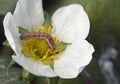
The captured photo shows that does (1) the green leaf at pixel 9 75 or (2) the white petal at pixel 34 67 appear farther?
(1) the green leaf at pixel 9 75

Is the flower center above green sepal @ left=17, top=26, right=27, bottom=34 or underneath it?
underneath

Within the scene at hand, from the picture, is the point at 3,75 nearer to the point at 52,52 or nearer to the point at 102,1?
the point at 52,52

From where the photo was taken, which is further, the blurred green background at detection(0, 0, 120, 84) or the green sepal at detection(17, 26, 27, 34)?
the blurred green background at detection(0, 0, 120, 84)

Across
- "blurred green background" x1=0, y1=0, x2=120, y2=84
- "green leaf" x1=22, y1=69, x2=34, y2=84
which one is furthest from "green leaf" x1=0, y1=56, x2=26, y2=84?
"blurred green background" x1=0, y1=0, x2=120, y2=84

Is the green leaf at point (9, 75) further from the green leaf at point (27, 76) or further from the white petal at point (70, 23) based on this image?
the white petal at point (70, 23)

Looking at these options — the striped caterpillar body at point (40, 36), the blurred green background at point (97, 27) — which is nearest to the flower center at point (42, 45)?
the striped caterpillar body at point (40, 36)

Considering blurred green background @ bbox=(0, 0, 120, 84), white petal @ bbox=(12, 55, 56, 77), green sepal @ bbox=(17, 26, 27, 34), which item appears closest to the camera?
white petal @ bbox=(12, 55, 56, 77)

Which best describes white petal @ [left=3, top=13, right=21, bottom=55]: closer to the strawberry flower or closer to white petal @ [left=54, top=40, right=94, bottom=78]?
the strawberry flower
